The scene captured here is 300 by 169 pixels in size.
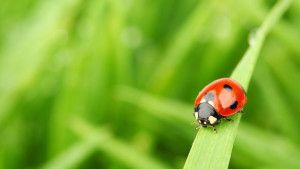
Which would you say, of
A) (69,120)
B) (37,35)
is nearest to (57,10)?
(37,35)

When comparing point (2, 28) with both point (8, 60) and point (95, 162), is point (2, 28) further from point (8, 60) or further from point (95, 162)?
point (95, 162)

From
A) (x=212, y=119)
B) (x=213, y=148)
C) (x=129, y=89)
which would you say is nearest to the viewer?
(x=213, y=148)

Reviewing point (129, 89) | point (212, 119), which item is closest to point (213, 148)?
point (212, 119)

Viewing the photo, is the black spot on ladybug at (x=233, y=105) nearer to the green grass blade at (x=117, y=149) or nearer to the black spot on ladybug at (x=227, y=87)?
the black spot on ladybug at (x=227, y=87)

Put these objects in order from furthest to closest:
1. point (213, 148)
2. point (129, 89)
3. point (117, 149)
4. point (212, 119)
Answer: point (129, 89) → point (117, 149) → point (212, 119) → point (213, 148)

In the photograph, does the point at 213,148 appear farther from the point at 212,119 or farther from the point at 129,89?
the point at 129,89

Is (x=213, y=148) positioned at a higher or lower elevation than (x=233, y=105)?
lower

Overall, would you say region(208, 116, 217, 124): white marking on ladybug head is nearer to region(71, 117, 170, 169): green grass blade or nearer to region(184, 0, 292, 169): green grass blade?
region(184, 0, 292, 169): green grass blade
